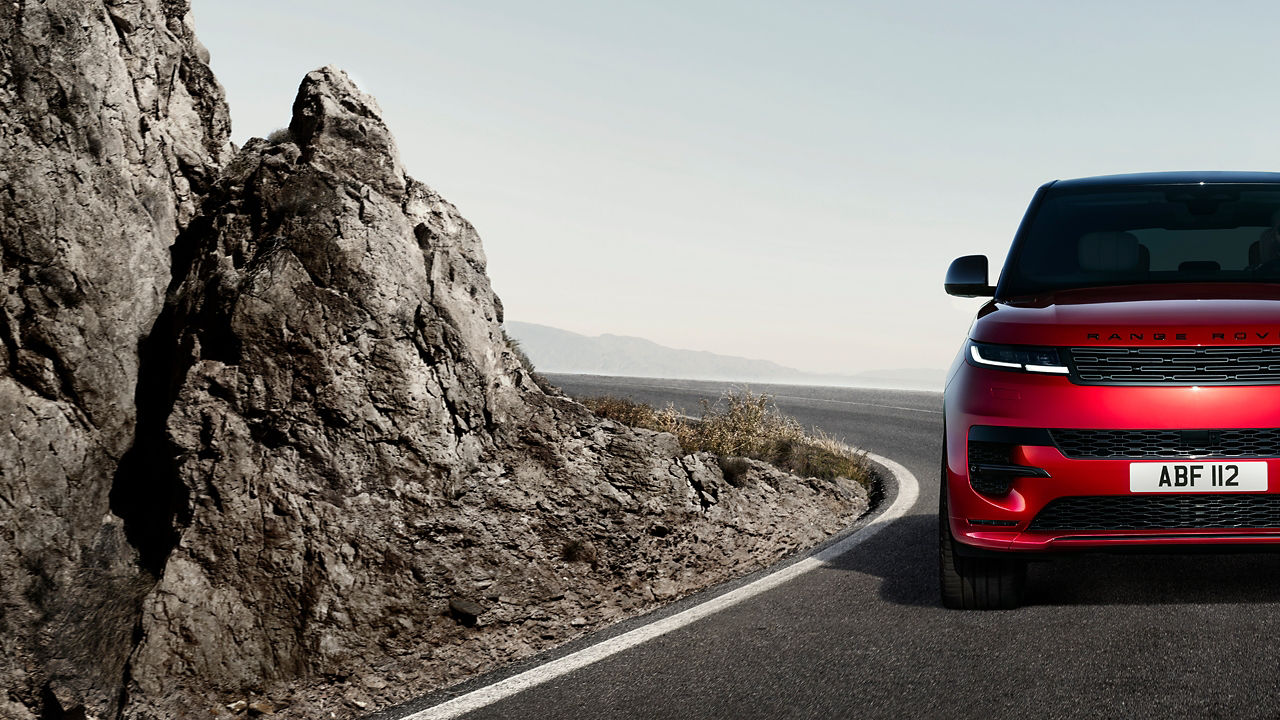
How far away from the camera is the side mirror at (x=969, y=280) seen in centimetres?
593

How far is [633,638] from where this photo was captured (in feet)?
16.4

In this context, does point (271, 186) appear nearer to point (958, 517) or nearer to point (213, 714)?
point (213, 714)

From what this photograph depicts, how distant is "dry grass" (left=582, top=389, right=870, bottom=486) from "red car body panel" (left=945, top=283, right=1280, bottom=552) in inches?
166

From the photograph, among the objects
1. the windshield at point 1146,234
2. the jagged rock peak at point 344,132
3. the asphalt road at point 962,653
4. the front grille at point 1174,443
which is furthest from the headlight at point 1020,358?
the jagged rock peak at point 344,132

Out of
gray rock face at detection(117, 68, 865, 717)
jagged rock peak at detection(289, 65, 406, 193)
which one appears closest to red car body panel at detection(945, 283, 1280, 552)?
gray rock face at detection(117, 68, 865, 717)

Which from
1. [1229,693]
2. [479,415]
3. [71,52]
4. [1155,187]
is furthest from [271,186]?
[1229,693]

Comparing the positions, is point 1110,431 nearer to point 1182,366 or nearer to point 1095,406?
point 1095,406

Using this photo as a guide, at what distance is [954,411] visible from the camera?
4855 mm

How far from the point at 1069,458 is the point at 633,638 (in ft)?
6.71

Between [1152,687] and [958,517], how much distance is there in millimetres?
1060

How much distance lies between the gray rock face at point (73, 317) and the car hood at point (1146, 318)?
4.43 metres

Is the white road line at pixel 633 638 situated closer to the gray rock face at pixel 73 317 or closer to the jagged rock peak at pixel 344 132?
the gray rock face at pixel 73 317

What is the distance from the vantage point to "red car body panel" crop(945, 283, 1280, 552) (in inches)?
171

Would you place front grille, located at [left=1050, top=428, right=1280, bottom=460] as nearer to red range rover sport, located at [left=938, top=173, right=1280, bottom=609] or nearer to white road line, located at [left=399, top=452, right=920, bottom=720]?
red range rover sport, located at [left=938, top=173, right=1280, bottom=609]
